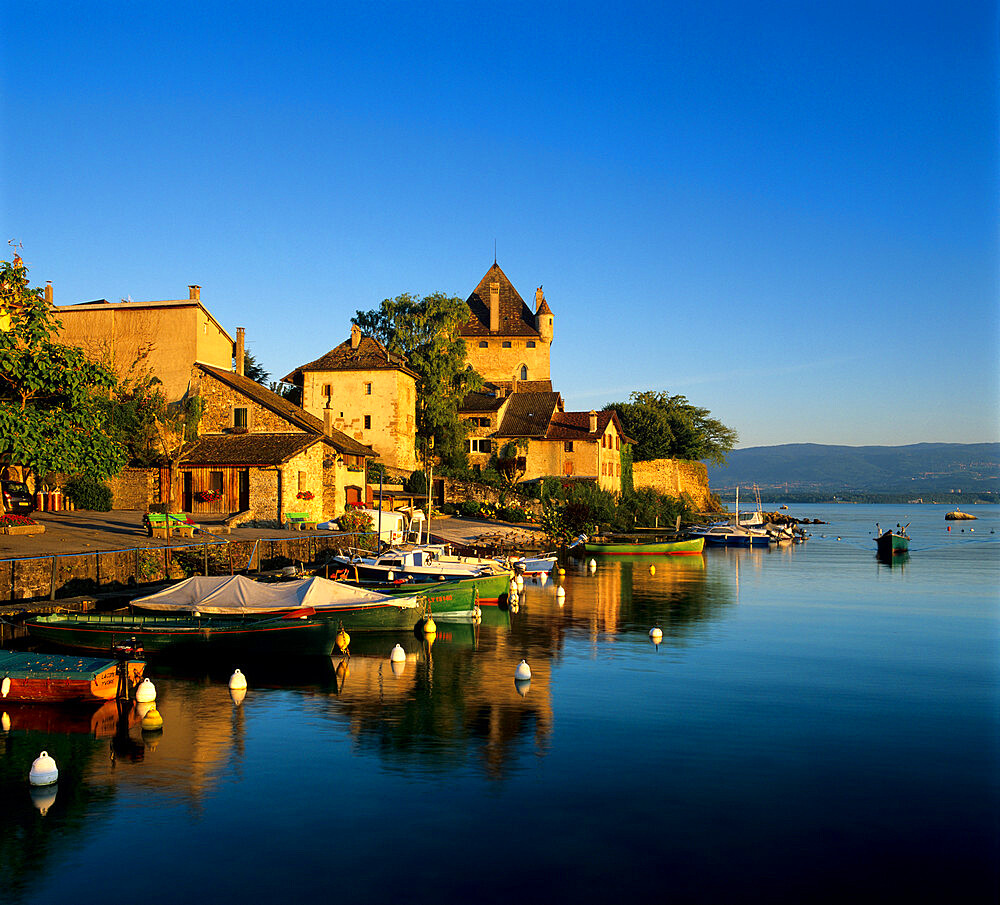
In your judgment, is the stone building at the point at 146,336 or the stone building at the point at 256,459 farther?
the stone building at the point at 146,336

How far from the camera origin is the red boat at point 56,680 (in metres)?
21.8

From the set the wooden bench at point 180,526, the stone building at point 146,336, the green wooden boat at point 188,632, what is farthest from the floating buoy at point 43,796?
the stone building at point 146,336

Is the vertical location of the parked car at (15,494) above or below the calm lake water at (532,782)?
above

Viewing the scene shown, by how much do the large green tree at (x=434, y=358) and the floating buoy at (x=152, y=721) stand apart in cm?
5544

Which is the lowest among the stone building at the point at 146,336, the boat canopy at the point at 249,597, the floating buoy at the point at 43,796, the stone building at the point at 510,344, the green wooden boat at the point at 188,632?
the floating buoy at the point at 43,796

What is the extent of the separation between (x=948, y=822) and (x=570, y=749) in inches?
297

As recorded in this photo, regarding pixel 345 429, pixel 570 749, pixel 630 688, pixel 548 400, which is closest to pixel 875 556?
pixel 548 400

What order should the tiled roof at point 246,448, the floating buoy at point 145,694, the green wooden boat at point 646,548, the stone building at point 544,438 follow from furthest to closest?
1. the stone building at point 544,438
2. the green wooden boat at point 646,548
3. the tiled roof at point 246,448
4. the floating buoy at point 145,694

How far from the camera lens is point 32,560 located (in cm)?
3156

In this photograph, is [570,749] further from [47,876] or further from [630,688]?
[47,876]

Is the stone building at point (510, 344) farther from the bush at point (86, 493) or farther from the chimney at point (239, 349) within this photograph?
the bush at point (86, 493)

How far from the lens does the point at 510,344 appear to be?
103312 mm

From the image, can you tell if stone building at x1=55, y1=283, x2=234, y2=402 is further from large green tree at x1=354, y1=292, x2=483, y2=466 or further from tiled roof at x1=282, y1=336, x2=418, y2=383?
large green tree at x1=354, y1=292, x2=483, y2=466

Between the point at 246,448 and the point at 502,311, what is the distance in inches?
2247
